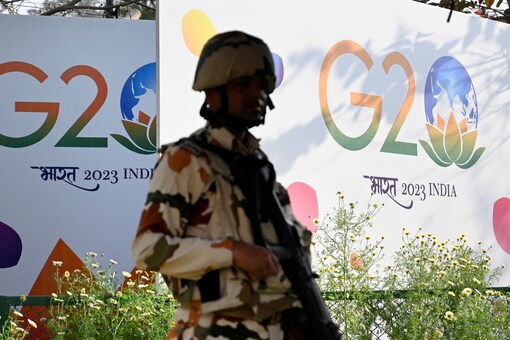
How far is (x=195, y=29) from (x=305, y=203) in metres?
1.41

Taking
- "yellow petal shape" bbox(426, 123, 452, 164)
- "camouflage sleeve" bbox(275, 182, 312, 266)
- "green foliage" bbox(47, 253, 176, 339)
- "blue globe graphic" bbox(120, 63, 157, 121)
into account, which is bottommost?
"green foliage" bbox(47, 253, 176, 339)

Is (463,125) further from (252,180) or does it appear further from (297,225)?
(252,180)

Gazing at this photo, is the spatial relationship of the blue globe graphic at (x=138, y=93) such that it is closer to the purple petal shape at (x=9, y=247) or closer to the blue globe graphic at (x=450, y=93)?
the purple petal shape at (x=9, y=247)

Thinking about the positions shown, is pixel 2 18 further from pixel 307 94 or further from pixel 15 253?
pixel 307 94

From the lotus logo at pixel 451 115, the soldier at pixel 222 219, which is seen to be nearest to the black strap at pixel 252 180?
the soldier at pixel 222 219

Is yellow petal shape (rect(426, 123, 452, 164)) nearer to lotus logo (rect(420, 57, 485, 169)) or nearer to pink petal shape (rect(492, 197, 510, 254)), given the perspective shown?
lotus logo (rect(420, 57, 485, 169))

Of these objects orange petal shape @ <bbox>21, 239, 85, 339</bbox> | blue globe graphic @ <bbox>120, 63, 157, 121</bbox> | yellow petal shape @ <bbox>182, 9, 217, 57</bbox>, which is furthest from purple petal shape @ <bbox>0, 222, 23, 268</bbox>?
yellow petal shape @ <bbox>182, 9, 217, 57</bbox>

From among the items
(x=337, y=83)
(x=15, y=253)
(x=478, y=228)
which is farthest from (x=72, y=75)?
(x=478, y=228)

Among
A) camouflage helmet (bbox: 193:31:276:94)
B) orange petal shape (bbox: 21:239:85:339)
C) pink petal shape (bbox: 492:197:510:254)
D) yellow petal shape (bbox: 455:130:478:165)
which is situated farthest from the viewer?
orange petal shape (bbox: 21:239:85:339)

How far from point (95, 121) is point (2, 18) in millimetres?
1262

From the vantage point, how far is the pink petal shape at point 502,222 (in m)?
8.17

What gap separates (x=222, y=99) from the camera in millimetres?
2504

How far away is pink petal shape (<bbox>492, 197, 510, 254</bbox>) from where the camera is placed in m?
8.17

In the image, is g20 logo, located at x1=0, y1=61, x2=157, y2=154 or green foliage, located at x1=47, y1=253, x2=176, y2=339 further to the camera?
g20 logo, located at x1=0, y1=61, x2=157, y2=154
